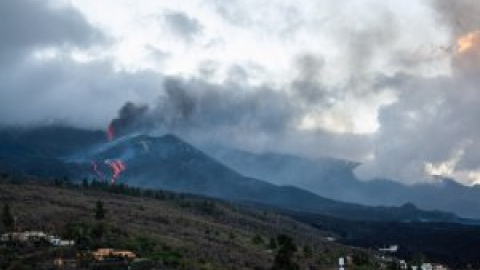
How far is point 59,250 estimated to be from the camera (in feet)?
655

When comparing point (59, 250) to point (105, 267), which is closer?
point (105, 267)

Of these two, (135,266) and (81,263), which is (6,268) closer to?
(81,263)

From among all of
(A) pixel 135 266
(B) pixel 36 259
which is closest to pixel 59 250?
(B) pixel 36 259

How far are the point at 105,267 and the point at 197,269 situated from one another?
23.5 m

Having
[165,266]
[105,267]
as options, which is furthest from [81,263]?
[165,266]

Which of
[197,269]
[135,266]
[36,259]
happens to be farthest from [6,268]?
[197,269]

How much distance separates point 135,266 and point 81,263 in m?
12.1

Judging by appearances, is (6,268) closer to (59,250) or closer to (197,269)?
(59,250)

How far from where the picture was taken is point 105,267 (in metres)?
184

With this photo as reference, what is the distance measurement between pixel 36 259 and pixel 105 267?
61.3ft

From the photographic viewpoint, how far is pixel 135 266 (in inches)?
7475

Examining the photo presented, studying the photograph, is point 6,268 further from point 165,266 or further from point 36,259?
point 165,266

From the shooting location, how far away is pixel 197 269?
647 feet

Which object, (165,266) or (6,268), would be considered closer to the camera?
(6,268)
